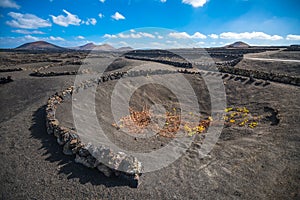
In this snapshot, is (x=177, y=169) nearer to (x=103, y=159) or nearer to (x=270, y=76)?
(x=103, y=159)

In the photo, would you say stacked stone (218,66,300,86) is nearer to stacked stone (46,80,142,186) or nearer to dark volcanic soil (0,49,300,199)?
dark volcanic soil (0,49,300,199)

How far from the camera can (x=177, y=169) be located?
24.3 feet

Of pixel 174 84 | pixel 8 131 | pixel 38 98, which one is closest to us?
pixel 8 131

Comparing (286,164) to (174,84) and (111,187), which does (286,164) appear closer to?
(111,187)

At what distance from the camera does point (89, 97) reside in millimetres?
13711

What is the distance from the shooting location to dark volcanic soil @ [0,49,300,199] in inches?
234

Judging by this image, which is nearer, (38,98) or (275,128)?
(275,128)

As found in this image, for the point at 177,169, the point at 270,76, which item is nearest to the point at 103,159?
the point at 177,169

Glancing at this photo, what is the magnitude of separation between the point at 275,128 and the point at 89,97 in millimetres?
11799

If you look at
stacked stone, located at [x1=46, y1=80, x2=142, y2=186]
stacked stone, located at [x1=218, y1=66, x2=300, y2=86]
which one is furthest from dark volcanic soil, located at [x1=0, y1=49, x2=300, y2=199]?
stacked stone, located at [x1=218, y1=66, x2=300, y2=86]

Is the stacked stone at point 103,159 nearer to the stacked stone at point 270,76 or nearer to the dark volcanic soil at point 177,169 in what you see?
the dark volcanic soil at point 177,169

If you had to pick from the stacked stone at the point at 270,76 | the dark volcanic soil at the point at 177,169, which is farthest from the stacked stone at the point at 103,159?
the stacked stone at the point at 270,76

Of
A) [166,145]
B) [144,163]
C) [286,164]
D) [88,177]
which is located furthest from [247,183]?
[88,177]

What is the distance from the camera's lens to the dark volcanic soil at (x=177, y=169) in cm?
593
